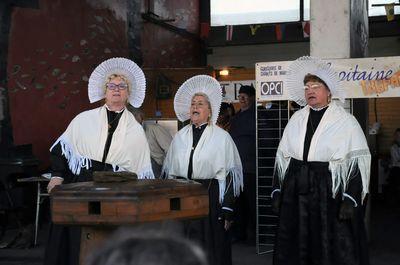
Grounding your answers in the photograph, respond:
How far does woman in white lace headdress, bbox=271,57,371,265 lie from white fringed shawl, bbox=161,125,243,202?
413 mm

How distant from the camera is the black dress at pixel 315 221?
4.68 metres

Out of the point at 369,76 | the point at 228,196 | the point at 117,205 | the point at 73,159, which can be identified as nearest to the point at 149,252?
the point at 117,205

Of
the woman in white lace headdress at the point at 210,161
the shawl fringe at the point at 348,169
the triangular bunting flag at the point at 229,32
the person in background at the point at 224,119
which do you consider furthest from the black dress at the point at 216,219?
the triangular bunting flag at the point at 229,32

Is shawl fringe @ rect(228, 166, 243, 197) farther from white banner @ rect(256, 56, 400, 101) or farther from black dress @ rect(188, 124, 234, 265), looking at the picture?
white banner @ rect(256, 56, 400, 101)

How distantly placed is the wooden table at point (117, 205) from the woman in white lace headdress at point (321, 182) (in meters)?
1.91

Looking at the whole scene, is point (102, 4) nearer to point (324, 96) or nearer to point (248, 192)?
point (248, 192)

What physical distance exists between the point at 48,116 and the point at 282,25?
7.10 meters

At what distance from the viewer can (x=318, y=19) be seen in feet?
22.0

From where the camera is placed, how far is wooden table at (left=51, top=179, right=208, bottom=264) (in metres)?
2.71

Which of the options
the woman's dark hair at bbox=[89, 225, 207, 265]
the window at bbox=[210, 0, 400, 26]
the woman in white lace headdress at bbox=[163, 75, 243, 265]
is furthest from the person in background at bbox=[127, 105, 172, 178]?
the window at bbox=[210, 0, 400, 26]

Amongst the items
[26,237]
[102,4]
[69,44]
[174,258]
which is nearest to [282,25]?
[102,4]

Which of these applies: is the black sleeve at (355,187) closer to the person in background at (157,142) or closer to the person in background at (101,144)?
the person in background at (101,144)

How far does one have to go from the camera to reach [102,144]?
165 inches

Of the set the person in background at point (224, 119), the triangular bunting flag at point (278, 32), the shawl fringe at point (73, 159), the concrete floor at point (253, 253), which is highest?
the triangular bunting flag at point (278, 32)
